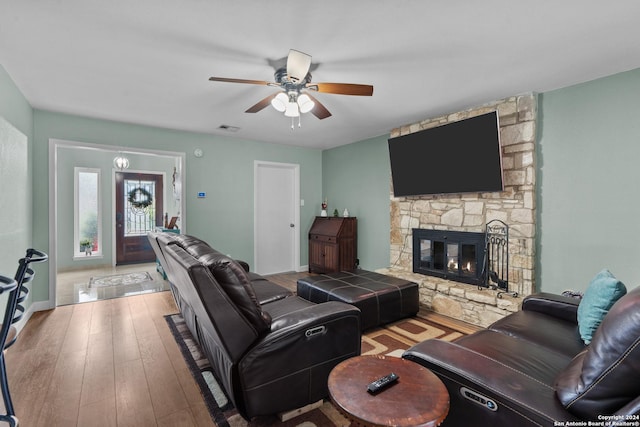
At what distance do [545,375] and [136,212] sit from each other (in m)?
7.54

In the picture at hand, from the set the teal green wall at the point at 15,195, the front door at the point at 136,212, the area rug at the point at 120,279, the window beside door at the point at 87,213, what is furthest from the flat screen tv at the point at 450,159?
the window beside door at the point at 87,213

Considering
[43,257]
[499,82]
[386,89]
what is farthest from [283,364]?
[499,82]

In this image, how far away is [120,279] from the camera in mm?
5219

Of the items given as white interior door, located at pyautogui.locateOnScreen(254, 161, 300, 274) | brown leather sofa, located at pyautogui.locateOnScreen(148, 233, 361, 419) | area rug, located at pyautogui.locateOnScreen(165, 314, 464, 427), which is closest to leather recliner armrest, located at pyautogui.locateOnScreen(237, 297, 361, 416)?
brown leather sofa, located at pyautogui.locateOnScreen(148, 233, 361, 419)

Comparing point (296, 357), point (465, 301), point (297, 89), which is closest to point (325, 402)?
point (296, 357)

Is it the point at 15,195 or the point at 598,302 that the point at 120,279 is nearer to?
the point at 15,195

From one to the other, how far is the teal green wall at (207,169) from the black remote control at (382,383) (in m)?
4.18

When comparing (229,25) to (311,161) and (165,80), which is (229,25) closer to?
(165,80)

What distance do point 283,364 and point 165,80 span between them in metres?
2.63

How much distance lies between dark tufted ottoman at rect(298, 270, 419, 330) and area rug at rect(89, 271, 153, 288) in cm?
328

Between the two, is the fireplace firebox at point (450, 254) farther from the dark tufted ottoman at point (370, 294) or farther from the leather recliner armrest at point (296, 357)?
the leather recliner armrest at point (296, 357)

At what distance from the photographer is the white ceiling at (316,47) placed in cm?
179

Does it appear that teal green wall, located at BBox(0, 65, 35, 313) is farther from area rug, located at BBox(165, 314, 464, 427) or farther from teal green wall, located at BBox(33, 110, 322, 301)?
area rug, located at BBox(165, 314, 464, 427)

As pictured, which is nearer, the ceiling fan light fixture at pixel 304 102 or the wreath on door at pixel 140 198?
the ceiling fan light fixture at pixel 304 102
